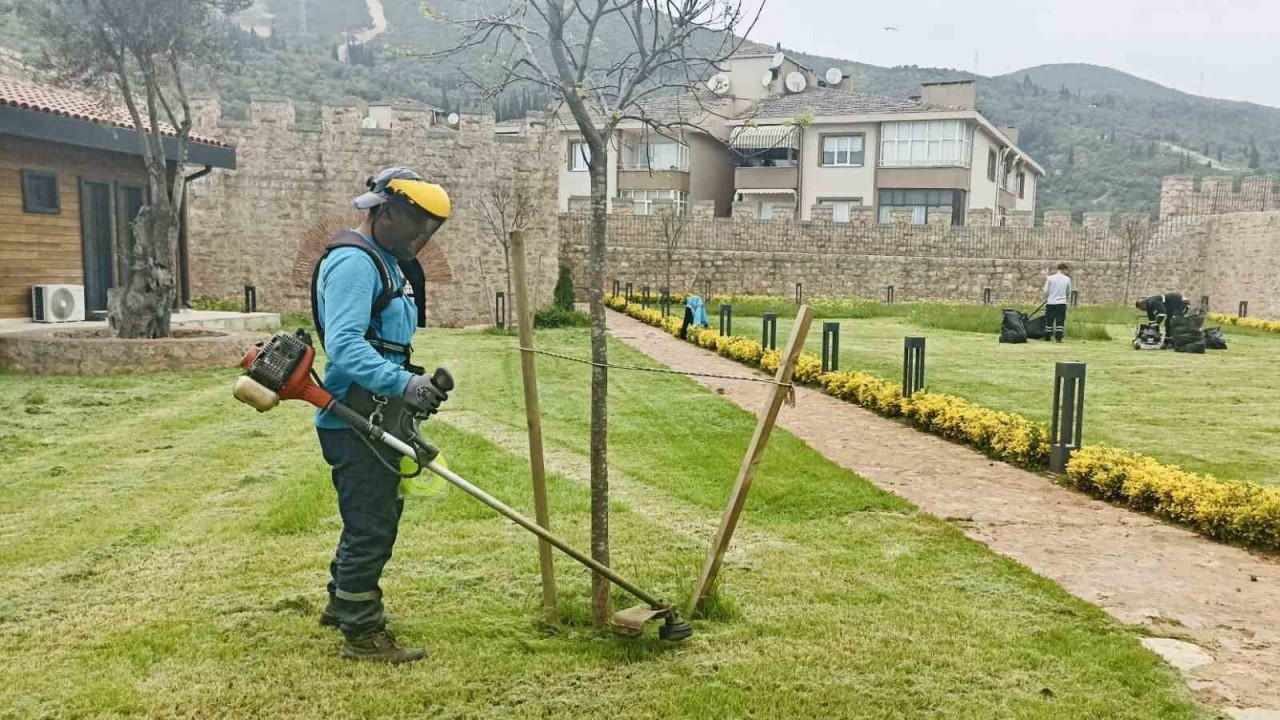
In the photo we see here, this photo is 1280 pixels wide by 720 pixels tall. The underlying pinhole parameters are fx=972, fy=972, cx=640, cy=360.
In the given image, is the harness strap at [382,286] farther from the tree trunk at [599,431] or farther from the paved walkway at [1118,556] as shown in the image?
the paved walkway at [1118,556]

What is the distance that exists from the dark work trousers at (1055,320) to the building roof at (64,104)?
673 inches

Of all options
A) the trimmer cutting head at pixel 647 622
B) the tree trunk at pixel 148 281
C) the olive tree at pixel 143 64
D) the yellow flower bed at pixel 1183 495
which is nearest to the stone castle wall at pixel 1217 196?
the yellow flower bed at pixel 1183 495

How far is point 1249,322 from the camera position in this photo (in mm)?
25609

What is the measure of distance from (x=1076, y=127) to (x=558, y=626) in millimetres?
101298

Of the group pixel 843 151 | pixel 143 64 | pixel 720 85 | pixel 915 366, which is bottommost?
pixel 915 366

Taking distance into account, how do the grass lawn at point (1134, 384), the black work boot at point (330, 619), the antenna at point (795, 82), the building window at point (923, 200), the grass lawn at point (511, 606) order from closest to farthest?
the grass lawn at point (511, 606) → the black work boot at point (330, 619) → the grass lawn at point (1134, 384) → the building window at point (923, 200) → the antenna at point (795, 82)

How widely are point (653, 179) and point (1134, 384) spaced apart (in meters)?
33.0

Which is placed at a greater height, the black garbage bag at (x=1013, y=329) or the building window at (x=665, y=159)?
the building window at (x=665, y=159)

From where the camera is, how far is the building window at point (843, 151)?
45156 mm

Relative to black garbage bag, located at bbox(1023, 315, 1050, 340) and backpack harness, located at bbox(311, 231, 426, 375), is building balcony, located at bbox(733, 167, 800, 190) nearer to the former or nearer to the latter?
black garbage bag, located at bbox(1023, 315, 1050, 340)

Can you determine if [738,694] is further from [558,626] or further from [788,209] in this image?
[788,209]

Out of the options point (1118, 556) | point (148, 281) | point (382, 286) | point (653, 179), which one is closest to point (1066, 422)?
point (1118, 556)

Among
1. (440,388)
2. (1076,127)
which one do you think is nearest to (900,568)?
(440,388)

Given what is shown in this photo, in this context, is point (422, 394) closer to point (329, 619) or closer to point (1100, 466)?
point (329, 619)
